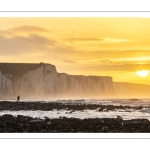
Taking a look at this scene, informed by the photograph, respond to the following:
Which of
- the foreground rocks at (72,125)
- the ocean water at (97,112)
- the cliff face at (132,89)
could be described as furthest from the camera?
the ocean water at (97,112)

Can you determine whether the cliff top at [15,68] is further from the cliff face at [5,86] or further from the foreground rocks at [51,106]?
the foreground rocks at [51,106]

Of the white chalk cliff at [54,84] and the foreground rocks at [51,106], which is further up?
the white chalk cliff at [54,84]

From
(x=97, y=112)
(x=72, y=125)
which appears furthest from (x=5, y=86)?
(x=97, y=112)

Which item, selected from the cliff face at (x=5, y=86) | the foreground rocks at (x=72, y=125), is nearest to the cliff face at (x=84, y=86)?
the foreground rocks at (x=72, y=125)

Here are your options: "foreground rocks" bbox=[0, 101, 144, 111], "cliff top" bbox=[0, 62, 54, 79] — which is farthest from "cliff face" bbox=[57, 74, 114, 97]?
"cliff top" bbox=[0, 62, 54, 79]

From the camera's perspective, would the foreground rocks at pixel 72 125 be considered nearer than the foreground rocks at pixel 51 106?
Yes
